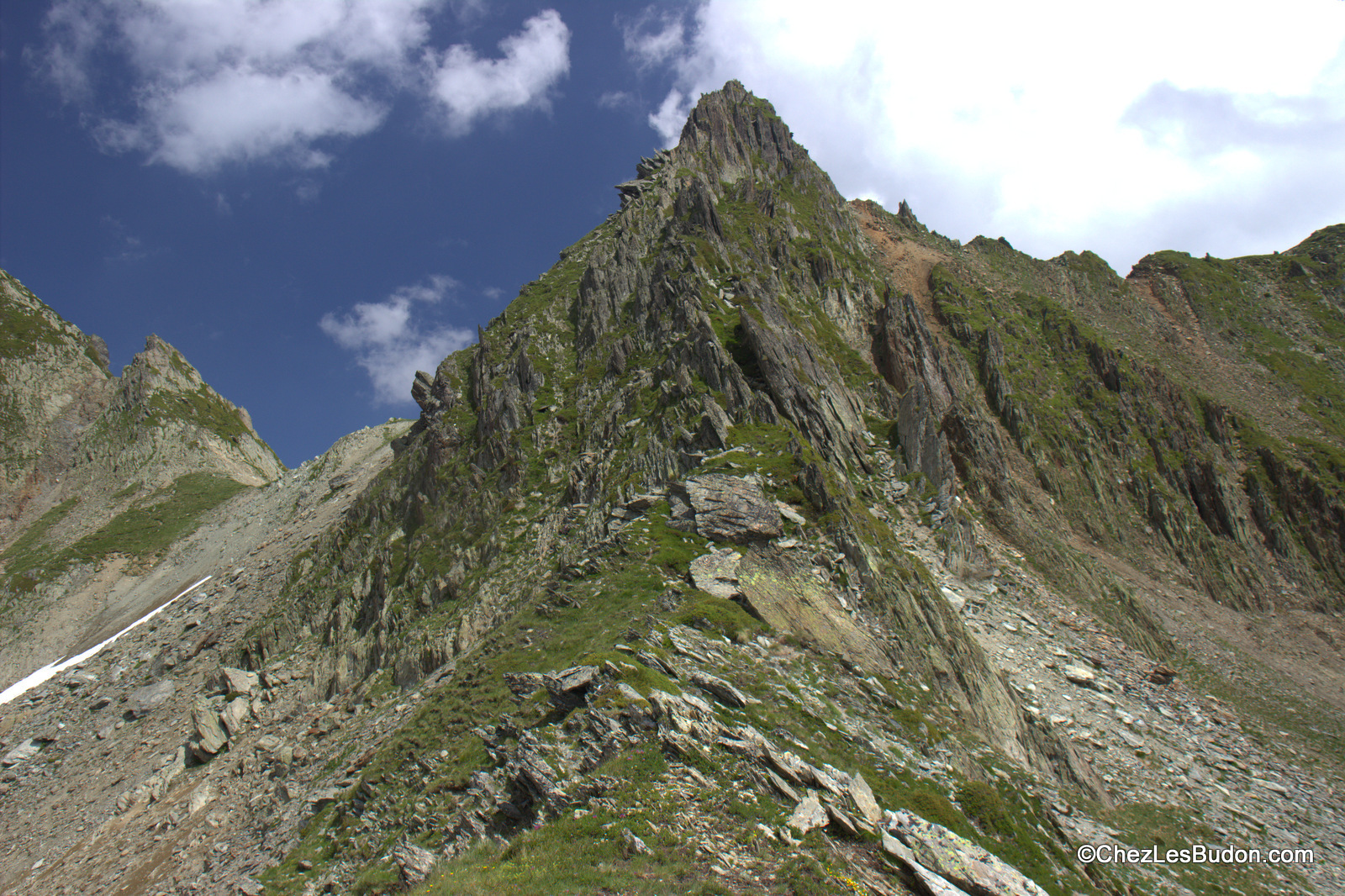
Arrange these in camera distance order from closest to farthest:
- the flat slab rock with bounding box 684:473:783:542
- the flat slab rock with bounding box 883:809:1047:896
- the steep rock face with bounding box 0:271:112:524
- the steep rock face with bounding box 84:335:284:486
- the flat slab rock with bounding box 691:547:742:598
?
the flat slab rock with bounding box 883:809:1047:896 → the flat slab rock with bounding box 691:547:742:598 → the flat slab rock with bounding box 684:473:783:542 → the steep rock face with bounding box 0:271:112:524 → the steep rock face with bounding box 84:335:284:486

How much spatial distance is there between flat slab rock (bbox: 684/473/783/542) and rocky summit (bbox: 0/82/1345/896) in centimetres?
27

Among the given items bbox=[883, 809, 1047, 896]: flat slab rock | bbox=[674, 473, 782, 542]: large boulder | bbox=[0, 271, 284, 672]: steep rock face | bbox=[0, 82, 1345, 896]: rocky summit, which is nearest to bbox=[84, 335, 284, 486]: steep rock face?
bbox=[0, 271, 284, 672]: steep rock face

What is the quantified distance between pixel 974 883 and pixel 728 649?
11.4 metres

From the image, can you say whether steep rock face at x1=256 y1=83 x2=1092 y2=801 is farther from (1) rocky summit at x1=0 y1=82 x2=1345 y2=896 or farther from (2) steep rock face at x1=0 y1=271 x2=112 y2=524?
(2) steep rock face at x1=0 y1=271 x2=112 y2=524

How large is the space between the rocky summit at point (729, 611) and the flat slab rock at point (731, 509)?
270 millimetres

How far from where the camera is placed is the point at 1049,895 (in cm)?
1680

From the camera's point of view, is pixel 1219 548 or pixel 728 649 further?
pixel 1219 548

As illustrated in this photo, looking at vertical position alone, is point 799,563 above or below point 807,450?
A: below

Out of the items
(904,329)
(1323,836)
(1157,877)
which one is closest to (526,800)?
(1157,877)

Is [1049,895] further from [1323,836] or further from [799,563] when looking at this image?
[1323,836]

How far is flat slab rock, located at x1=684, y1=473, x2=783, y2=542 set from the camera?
32.8 m

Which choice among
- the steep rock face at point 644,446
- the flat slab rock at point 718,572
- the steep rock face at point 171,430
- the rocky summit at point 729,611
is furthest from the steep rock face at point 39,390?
the flat slab rock at point 718,572

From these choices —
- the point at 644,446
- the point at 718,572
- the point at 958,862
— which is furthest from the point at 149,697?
the point at 958,862

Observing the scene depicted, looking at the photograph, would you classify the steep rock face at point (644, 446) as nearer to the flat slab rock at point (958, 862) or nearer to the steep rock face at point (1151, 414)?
the steep rock face at point (1151, 414)
